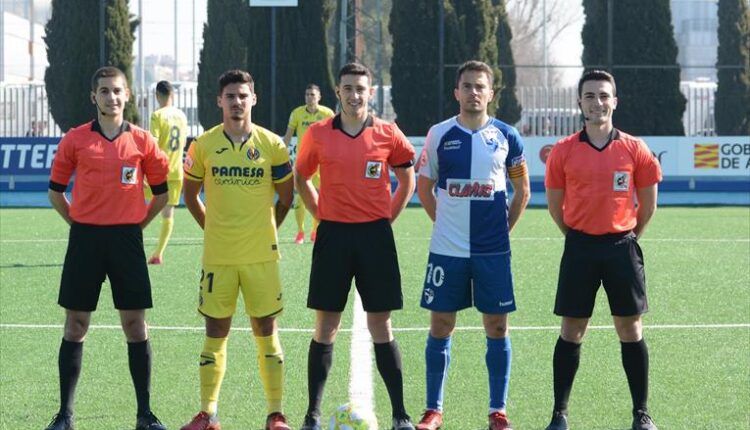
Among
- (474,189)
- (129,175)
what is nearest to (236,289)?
(129,175)

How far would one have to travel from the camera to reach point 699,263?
14.4 m

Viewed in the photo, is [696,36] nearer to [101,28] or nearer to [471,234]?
[101,28]

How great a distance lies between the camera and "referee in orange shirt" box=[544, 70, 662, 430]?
6.73 m

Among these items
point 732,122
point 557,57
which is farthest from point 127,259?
point 557,57

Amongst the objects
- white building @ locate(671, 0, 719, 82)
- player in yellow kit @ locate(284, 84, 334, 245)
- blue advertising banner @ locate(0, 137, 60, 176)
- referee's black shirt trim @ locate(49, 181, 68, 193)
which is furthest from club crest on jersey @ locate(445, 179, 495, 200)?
white building @ locate(671, 0, 719, 82)

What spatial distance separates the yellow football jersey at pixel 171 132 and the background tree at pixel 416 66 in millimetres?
14765

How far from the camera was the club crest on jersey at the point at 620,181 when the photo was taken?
22.1ft

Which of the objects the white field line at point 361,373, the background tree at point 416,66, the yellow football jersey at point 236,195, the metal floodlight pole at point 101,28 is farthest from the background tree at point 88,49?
the yellow football jersey at point 236,195

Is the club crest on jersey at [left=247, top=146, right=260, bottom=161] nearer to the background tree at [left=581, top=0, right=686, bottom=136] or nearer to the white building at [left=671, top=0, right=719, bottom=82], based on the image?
the background tree at [left=581, top=0, right=686, bottom=136]

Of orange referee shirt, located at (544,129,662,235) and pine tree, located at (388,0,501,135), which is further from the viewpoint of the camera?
pine tree, located at (388,0,501,135)

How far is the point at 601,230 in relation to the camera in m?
6.74

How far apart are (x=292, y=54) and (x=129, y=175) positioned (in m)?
22.9

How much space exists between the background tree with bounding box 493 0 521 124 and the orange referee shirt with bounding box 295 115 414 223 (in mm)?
28659

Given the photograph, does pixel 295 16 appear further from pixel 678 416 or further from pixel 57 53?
pixel 678 416
